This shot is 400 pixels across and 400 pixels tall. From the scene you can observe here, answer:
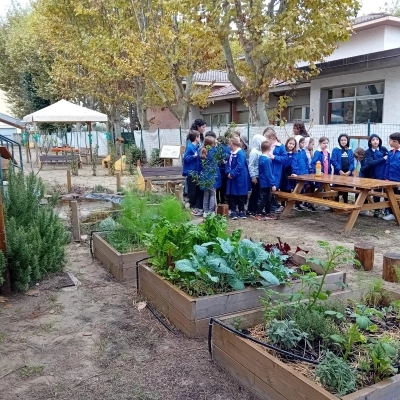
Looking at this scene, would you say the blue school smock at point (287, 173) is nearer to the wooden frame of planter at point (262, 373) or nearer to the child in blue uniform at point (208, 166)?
the child in blue uniform at point (208, 166)

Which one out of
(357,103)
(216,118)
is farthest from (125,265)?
(216,118)

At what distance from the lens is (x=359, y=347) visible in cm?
270

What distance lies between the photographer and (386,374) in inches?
93.8

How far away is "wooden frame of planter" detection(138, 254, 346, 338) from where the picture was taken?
3312 millimetres

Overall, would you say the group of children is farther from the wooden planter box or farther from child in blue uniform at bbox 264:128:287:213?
the wooden planter box

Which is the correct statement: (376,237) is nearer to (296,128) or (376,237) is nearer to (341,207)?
(341,207)

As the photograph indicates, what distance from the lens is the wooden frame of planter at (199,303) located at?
3.31 m

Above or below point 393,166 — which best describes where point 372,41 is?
above

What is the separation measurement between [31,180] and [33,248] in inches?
40.2

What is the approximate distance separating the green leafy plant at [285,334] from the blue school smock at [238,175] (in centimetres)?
531

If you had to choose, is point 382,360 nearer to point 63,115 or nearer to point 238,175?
point 238,175

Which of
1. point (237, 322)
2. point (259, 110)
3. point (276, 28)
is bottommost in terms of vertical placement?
point (237, 322)

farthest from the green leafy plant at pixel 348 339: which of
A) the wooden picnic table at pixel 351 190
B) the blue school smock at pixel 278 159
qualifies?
the blue school smock at pixel 278 159

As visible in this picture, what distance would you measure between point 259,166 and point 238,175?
463 millimetres
